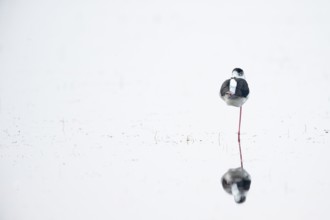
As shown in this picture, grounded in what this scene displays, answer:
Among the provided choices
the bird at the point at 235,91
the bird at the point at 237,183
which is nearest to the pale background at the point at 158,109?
the bird at the point at 237,183

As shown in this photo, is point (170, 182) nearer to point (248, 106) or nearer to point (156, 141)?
point (156, 141)

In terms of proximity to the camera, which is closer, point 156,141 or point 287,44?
point 156,141

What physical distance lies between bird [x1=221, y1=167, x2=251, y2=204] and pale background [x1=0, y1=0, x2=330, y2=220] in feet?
0.18

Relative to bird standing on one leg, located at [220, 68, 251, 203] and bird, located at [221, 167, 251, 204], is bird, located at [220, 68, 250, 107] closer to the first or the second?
bird standing on one leg, located at [220, 68, 251, 203]

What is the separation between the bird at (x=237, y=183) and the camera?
2754 millimetres

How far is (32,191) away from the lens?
309 cm

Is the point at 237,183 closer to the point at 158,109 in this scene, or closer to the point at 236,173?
the point at 236,173

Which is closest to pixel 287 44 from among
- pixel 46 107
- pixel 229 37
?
pixel 229 37

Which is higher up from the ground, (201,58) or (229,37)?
(229,37)

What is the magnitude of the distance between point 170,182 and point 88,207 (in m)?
0.68

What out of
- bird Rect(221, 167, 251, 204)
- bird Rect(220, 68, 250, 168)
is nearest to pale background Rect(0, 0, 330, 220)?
bird Rect(221, 167, 251, 204)

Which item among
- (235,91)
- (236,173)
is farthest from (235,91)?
(236,173)

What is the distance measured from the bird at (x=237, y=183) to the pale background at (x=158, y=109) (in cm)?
6

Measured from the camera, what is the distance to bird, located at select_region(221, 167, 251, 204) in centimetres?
275
